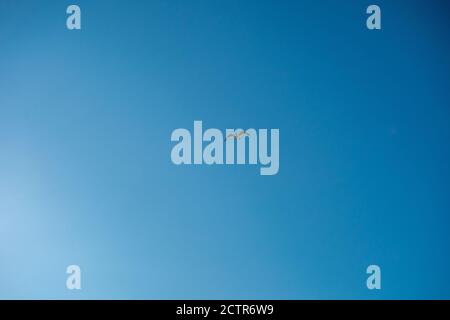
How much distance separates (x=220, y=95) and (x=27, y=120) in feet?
2.39

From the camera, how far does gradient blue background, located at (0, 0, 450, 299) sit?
196cm

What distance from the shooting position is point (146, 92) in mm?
1963

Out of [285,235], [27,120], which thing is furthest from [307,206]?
[27,120]

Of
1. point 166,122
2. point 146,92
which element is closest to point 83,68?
point 146,92

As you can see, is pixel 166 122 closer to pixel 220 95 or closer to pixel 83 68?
pixel 220 95

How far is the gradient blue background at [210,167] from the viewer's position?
1.96m

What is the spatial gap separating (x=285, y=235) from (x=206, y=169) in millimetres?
386

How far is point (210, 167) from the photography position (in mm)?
1963

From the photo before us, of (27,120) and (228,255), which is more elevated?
(27,120)

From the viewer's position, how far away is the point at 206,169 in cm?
196

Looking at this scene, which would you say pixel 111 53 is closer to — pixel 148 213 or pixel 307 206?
pixel 148 213
